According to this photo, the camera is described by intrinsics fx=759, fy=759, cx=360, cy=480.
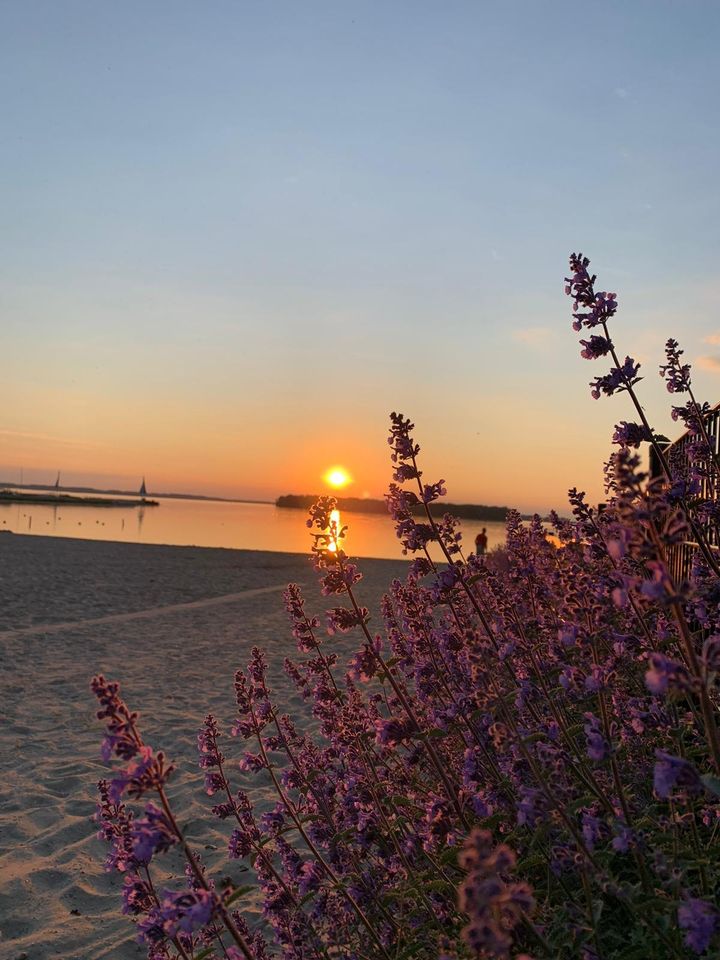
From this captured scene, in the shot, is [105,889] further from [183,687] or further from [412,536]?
[183,687]

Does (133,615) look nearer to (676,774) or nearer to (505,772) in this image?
(505,772)

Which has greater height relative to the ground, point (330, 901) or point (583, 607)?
point (583, 607)

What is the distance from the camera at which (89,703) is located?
9.78m

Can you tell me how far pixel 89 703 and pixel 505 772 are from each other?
7.77 metres

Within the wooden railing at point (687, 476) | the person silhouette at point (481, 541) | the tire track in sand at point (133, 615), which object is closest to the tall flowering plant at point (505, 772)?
the wooden railing at point (687, 476)

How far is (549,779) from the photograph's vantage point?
9.45 ft

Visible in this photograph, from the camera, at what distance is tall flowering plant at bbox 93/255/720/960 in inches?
80.5

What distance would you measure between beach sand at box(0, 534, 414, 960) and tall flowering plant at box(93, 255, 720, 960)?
108cm

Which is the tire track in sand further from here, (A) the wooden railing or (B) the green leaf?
(B) the green leaf

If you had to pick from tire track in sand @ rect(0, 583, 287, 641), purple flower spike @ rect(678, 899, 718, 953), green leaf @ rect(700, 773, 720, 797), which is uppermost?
tire track in sand @ rect(0, 583, 287, 641)

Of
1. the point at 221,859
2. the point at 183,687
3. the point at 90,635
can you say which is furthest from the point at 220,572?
the point at 221,859

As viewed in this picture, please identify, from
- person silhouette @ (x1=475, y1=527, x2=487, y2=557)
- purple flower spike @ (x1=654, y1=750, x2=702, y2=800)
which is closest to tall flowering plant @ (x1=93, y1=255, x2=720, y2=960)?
Result: purple flower spike @ (x1=654, y1=750, x2=702, y2=800)

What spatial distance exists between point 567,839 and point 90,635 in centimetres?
1344

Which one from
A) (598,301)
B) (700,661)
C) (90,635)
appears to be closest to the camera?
(700,661)
